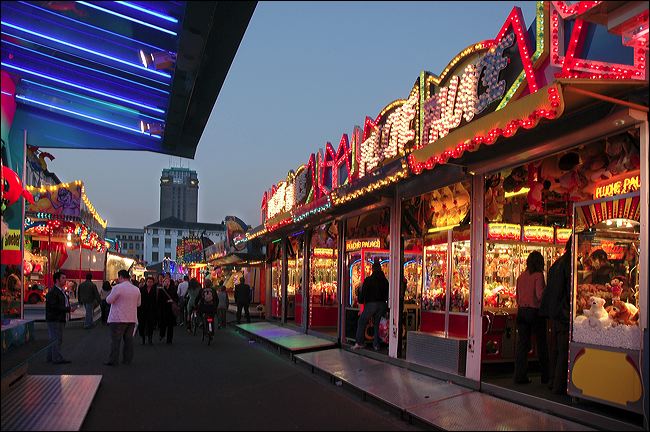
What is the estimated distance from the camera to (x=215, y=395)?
878 cm

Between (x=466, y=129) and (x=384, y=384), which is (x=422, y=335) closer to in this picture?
(x=384, y=384)

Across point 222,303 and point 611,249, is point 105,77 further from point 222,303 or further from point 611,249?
point 222,303

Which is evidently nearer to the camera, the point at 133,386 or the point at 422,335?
the point at 133,386

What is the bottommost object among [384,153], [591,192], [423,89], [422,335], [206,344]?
[206,344]

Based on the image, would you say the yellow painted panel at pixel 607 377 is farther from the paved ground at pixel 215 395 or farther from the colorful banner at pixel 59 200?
the colorful banner at pixel 59 200

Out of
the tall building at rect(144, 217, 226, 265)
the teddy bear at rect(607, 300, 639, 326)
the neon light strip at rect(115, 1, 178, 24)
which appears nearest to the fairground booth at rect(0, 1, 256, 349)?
the neon light strip at rect(115, 1, 178, 24)

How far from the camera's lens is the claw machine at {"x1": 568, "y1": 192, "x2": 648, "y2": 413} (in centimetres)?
661

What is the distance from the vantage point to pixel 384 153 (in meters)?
11.7

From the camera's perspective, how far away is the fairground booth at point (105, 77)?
7570 mm

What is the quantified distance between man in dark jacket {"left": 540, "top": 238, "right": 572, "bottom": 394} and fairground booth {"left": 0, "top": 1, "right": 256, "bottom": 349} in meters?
4.81

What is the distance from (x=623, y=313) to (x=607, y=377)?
89 centimetres

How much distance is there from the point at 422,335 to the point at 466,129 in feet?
13.3

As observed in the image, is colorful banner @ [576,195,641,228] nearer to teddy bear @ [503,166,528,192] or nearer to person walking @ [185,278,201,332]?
teddy bear @ [503,166,528,192]

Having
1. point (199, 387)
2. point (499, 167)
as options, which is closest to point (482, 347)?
point (499, 167)
